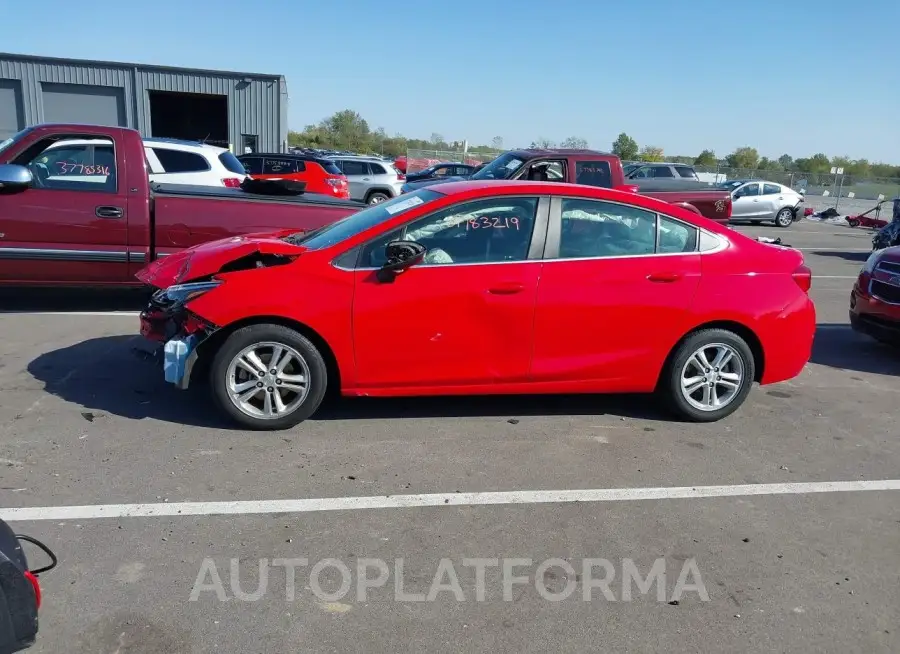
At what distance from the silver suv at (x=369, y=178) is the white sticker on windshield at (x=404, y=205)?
16.4 m

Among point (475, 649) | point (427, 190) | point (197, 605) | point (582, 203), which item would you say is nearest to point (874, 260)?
point (582, 203)

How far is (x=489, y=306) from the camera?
4.91 meters

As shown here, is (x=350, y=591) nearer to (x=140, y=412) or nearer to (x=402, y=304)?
(x=402, y=304)

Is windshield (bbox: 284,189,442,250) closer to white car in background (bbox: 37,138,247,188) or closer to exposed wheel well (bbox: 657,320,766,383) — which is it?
exposed wheel well (bbox: 657,320,766,383)

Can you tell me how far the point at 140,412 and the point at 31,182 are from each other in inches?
131

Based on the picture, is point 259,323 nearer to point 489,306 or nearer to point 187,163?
point 489,306

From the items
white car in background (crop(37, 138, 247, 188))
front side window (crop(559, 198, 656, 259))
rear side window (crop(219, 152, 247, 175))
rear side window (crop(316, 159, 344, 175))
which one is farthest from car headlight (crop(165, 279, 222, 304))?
rear side window (crop(316, 159, 344, 175))

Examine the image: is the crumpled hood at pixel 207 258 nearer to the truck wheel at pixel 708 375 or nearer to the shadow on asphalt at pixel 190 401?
the shadow on asphalt at pixel 190 401

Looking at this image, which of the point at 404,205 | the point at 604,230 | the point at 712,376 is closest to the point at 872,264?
the point at 712,376

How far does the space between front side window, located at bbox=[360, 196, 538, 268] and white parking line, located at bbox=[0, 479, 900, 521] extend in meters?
1.54

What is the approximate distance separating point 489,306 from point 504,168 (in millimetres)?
8177

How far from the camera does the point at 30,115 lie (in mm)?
27859

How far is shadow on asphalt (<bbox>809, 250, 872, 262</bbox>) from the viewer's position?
52.8 ft

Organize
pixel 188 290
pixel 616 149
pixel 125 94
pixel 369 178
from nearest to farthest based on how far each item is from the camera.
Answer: pixel 188 290, pixel 369 178, pixel 125 94, pixel 616 149
